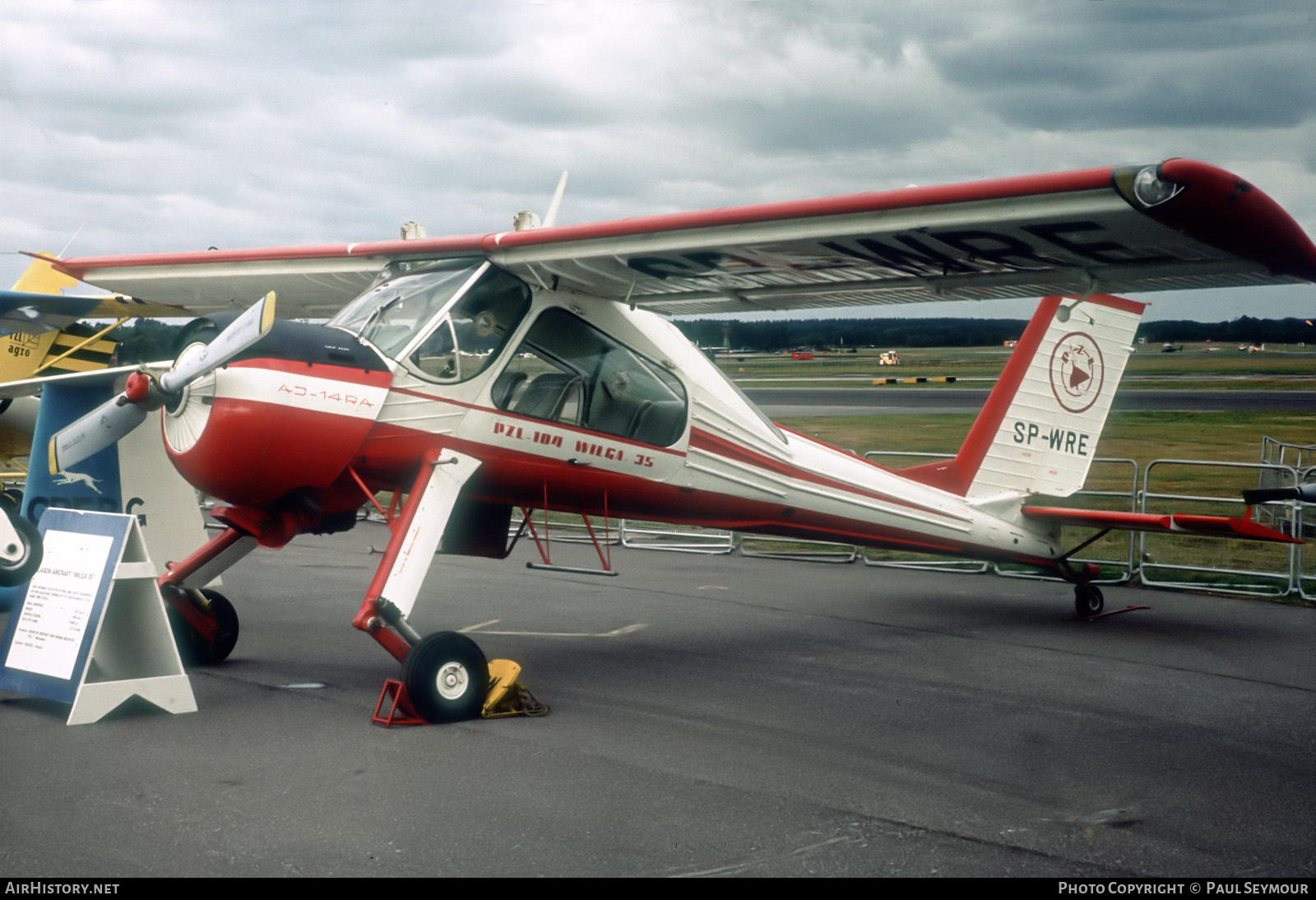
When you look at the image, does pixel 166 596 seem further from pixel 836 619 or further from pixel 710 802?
pixel 836 619

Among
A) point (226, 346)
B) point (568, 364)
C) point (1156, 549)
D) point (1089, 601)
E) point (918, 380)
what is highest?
point (918, 380)

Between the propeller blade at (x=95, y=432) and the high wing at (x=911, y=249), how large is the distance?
204 cm

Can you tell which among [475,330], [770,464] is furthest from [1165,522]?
[475,330]

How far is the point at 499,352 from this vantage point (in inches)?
269

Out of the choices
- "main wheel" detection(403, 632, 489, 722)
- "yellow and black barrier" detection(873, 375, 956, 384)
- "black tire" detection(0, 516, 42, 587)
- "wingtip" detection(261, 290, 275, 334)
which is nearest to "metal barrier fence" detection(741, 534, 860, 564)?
"main wheel" detection(403, 632, 489, 722)

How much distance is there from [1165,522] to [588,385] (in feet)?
15.8

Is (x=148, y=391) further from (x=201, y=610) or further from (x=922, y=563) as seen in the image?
(x=922, y=563)

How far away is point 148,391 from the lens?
235 inches

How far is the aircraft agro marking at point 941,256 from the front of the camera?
18.6 feet

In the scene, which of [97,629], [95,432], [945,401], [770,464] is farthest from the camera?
[945,401]

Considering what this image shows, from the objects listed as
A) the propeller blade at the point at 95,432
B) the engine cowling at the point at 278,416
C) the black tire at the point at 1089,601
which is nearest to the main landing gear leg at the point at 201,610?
the propeller blade at the point at 95,432

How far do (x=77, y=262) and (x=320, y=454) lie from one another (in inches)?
182

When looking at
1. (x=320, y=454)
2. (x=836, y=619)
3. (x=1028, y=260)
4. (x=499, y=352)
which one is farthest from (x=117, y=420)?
(x=836, y=619)

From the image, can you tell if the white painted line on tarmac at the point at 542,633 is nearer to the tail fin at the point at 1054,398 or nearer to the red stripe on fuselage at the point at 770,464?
the red stripe on fuselage at the point at 770,464
